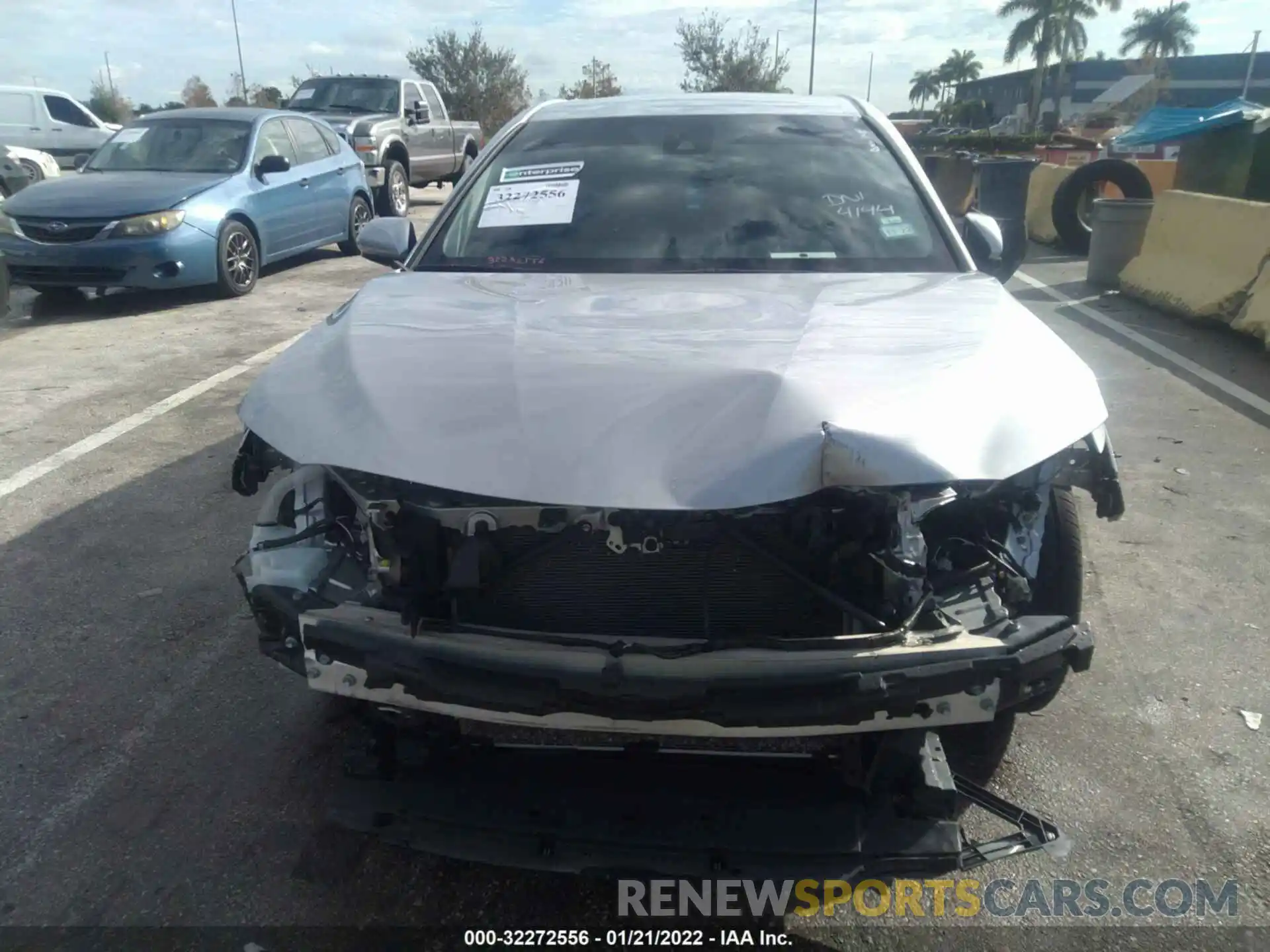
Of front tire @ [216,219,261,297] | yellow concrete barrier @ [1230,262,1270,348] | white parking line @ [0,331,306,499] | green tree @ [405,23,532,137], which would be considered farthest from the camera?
green tree @ [405,23,532,137]

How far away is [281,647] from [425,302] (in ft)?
3.83

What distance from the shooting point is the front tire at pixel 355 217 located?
12.2 meters

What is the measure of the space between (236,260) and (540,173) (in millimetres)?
7027

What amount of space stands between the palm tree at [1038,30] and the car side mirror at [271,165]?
64.4 m

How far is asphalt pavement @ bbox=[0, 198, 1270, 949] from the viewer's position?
2533mm

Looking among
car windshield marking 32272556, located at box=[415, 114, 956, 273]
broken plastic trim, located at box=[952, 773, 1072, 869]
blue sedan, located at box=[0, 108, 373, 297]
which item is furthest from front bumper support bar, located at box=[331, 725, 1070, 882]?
blue sedan, located at box=[0, 108, 373, 297]

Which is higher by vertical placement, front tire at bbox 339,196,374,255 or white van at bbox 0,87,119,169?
white van at bbox 0,87,119,169

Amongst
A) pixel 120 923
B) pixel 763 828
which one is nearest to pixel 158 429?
pixel 120 923

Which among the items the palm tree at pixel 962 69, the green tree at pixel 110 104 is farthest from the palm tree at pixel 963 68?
the green tree at pixel 110 104

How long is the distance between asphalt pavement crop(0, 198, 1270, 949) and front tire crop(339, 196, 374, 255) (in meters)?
6.65

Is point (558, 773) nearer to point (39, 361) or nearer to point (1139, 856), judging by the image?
point (1139, 856)

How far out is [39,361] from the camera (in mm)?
7770

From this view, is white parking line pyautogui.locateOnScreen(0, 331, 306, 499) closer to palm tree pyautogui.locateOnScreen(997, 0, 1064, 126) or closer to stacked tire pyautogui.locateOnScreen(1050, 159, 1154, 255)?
stacked tire pyautogui.locateOnScreen(1050, 159, 1154, 255)

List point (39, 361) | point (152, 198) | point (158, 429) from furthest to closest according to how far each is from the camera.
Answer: point (152, 198), point (39, 361), point (158, 429)
